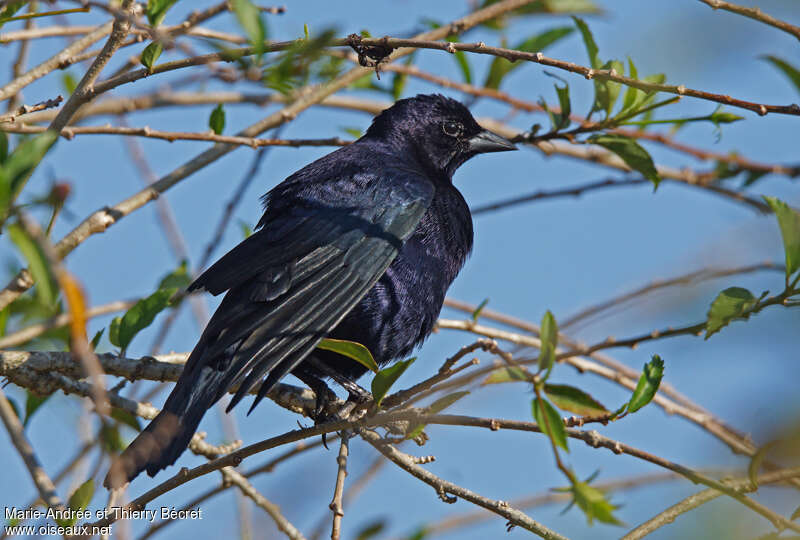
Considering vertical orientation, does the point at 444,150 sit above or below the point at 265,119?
above

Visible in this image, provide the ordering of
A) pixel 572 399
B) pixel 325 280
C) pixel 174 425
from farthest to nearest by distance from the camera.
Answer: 1. pixel 325 280
2. pixel 174 425
3. pixel 572 399

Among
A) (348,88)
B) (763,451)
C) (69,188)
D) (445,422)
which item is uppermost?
(348,88)

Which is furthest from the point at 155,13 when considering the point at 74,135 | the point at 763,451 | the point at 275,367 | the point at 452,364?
the point at 763,451

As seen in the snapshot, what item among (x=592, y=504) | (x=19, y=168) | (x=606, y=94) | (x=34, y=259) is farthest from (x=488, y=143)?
(x=34, y=259)

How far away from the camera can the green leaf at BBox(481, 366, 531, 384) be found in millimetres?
1831

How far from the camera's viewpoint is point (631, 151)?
11.9ft

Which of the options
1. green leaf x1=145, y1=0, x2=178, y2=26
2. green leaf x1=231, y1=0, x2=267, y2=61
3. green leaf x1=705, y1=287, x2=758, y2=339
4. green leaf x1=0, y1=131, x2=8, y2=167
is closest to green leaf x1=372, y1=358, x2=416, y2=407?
green leaf x1=705, y1=287, x2=758, y2=339

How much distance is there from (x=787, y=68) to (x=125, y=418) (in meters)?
2.84

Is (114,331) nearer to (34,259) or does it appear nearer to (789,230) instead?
(34,259)

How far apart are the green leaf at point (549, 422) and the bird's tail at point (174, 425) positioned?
1268mm

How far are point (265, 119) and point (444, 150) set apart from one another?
1455 millimetres

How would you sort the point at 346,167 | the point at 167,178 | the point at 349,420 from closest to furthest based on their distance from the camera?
the point at 349,420, the point at 167,178, the point at 346,167

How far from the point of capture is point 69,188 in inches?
87.8

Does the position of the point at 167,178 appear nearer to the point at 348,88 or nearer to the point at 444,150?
the point at 348,88
